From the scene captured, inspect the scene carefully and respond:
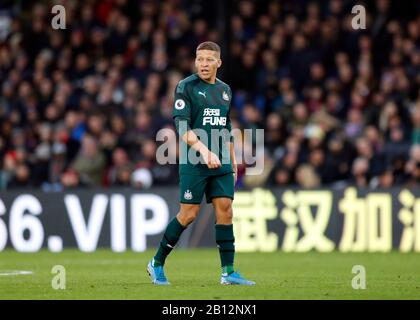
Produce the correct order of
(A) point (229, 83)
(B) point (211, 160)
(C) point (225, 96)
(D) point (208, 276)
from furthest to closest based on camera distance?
1. (A) point (229, 83)
2. (D) point (208, 276)
3. (C) point (225, 96)
4. (B) point (211, 160)

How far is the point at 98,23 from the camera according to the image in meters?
22.6

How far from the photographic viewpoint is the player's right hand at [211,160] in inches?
407

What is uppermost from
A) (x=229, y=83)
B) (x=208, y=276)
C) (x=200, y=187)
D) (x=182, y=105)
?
(x=229, y=83)

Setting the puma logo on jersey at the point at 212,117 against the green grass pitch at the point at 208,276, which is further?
the puma logo on jersey at the point at 212,117

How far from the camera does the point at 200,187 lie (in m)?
10.7

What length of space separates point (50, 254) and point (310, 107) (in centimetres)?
559

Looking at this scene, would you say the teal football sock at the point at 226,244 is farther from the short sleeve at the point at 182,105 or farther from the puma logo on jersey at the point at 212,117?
the short sleeve at the point at 182,105

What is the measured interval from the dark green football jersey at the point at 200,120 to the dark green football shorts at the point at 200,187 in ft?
0.19

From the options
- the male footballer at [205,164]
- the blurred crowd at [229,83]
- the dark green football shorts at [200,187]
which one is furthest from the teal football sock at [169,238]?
the blurred crowd at [229,83]

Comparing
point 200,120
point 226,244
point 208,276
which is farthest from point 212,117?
point 208,276

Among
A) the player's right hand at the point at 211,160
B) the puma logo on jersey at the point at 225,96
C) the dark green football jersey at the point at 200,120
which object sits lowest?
the player's right hand at the point at 211,160

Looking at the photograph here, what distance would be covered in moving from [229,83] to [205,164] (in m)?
10.4

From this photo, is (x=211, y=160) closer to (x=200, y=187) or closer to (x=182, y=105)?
(x=200, y=187)
